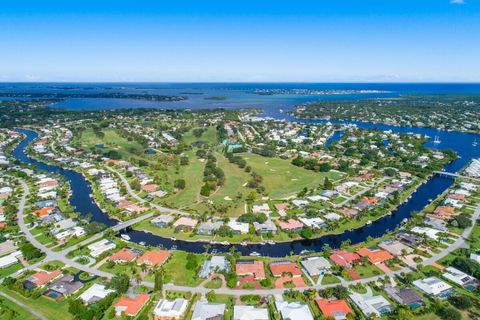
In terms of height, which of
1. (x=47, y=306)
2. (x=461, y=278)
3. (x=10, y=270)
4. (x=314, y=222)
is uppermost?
(x=314, y=222)

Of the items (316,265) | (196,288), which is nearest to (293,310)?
(316,265)

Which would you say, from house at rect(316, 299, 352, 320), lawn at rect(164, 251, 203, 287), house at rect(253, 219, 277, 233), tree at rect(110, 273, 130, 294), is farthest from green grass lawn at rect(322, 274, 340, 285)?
tree at rect(110, 273, 130, 294)

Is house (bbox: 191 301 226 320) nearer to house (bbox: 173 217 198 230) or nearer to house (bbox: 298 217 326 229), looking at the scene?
house (bbox: 173 217 198 230)

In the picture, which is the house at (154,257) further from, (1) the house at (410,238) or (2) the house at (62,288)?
(1) the house at (410,238)

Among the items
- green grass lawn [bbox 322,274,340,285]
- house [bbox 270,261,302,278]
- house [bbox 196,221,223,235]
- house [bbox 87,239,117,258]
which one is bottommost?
green grass lawn [bbox 322,274,340,285]

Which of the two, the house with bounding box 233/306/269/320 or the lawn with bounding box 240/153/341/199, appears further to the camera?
the lawn with bounding box 240/153/341/199

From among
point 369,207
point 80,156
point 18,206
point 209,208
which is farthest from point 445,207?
point 80,156

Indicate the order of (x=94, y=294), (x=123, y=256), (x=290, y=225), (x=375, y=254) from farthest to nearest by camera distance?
(x=290, y=225) → (x=375, y=254) → (x=123, y=256) → (x=94, y=294)

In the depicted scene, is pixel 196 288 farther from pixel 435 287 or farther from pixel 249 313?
pixel 435 287
